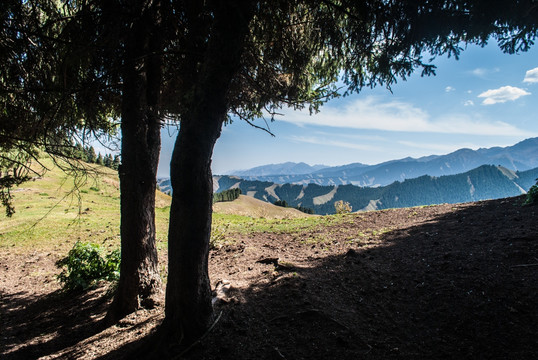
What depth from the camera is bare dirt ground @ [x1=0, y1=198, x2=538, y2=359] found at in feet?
11.3

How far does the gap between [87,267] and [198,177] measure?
543 centimetres

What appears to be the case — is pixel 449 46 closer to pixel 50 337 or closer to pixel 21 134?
pixel 21 134

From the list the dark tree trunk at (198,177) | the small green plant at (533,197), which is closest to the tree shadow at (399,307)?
the dark tree trunk at (198,177)

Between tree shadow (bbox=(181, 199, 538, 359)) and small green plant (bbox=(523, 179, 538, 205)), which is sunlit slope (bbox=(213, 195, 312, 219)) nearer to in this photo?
small green plant (bbox=(523, 179, 538, 205))

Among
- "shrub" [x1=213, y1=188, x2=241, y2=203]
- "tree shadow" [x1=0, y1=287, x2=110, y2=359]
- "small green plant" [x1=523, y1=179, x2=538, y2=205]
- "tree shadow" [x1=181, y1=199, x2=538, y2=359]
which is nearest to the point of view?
"tree shadow" [x1=181, y1=199, x2=538, y2=359]

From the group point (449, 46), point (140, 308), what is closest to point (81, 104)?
point (140, 308)

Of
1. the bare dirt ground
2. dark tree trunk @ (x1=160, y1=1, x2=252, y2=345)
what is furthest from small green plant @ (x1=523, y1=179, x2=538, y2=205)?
dark tree trunk @ (x1=160, y1=1, x2=252, y2=345)

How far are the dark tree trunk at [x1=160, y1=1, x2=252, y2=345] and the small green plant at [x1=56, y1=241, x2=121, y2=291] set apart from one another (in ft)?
12.7

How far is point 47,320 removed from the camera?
568cm

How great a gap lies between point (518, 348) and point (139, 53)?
7067 millimetres

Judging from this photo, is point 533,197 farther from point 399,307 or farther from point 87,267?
point 87,267

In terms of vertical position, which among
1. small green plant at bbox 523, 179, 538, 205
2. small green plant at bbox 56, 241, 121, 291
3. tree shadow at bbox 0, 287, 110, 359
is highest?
small green plant at bbox 523, 179, 538, 205

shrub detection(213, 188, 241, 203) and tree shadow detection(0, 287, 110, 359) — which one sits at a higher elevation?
tree shadow detection(0, 287, 110, 359)

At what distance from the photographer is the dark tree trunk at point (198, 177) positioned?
10.5ft
